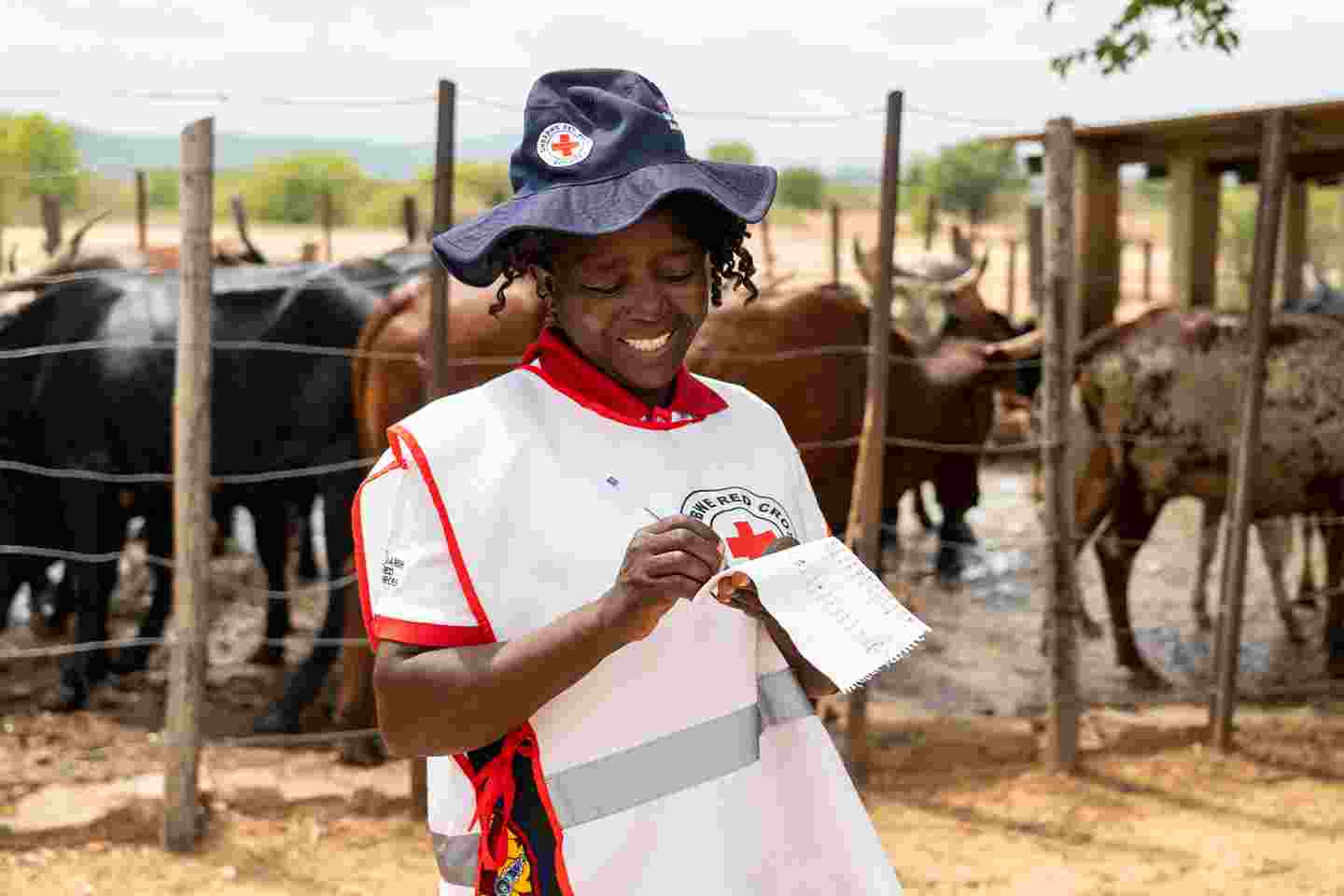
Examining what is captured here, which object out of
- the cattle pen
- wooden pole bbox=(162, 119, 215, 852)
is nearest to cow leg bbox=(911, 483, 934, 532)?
the cattle pen

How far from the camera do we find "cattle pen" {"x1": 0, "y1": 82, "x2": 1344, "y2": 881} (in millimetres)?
4957

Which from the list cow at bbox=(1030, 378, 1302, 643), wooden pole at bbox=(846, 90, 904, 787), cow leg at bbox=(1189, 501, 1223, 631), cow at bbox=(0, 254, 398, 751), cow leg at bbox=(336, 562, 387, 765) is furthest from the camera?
cow leg at bbox=(1189, 501, 1223, 631)

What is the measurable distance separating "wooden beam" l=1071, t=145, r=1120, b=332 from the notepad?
8.75 m

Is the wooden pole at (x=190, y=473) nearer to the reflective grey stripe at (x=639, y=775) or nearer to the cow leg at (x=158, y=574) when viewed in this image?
the cow leg at (x=158, y=574)

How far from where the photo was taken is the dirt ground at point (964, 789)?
4.83m

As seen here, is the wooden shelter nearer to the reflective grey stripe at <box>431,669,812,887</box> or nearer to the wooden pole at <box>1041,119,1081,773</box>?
the wooden pole at <box>1041,119,1081,773</box>

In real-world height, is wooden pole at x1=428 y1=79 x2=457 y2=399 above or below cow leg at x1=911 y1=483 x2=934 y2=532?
above

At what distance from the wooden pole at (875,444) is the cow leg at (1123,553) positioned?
1.95 meters

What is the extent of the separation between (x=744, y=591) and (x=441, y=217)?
3.60 meters

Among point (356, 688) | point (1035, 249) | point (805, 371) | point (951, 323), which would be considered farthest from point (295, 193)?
point (356, 688)

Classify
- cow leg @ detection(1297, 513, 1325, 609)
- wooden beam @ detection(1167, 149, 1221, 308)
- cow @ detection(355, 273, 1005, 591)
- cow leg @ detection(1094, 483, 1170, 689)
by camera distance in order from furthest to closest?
wooden beam @ detection(1167, 149, 1221, 308), cow leg @ detection(1297, 513, 1325, 609), cow leg @ detection(1094, 483, 1170, 689), cow @ detection(355, 273, 1005, 591)

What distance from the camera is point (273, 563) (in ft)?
24.4

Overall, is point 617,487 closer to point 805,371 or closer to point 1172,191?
point 805,371

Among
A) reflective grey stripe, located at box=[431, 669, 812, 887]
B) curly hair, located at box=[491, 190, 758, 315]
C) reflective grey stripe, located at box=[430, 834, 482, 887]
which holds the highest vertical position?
curly hair, located at box=[491, 190, 758, 315]
